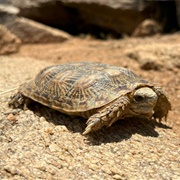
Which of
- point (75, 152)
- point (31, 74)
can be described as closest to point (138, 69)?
point (31, 74)

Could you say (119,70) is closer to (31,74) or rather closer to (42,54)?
(31,74)

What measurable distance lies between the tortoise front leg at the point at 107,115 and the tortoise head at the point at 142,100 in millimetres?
112

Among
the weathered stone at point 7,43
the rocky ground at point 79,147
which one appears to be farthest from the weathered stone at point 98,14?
the rocky ground at point 79,147

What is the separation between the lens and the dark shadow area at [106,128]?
9.45 ft

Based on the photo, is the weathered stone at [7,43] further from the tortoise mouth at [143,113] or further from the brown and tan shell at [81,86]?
the tortoise mouth at [143,113]

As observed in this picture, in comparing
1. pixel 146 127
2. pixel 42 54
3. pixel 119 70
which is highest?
pixel 119 70

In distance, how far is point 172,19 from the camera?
8.21m

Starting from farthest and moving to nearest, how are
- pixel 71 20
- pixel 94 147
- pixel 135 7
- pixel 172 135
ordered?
pixel 71 20 → pixel 135 7 → pixel 172 135 → pixel 94 147

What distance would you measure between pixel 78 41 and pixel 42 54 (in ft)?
4.77

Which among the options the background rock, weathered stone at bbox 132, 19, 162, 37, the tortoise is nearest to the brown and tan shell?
the tortoise

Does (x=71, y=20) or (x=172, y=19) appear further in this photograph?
(x=71, y=20)

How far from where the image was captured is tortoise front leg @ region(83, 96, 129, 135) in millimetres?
2745

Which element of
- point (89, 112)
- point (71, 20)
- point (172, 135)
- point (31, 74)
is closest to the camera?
point (89, 112)

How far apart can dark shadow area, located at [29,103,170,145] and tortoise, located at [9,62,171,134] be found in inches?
4.7
